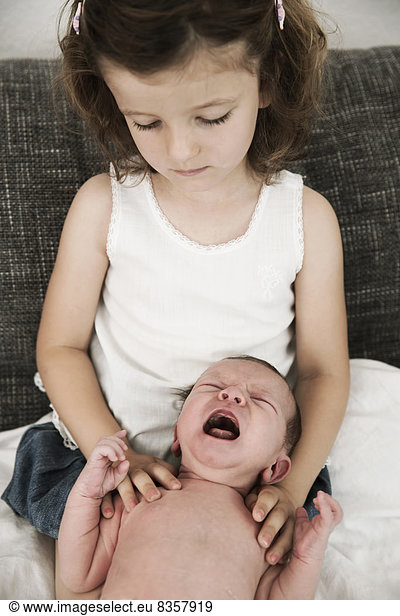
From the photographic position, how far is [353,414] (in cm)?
139

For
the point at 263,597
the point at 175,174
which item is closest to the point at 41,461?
the point at 263,597

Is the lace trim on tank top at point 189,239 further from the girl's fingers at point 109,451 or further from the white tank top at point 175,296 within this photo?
the girl's fingers at point 109,451

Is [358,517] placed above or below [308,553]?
below

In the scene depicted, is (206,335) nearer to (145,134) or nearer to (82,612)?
(145,134)

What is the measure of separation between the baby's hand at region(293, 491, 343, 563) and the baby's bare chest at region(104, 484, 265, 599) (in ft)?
0.25

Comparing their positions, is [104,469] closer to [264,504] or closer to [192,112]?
[264,504]

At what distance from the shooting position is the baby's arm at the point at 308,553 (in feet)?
3.30

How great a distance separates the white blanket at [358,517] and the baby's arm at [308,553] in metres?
0.12

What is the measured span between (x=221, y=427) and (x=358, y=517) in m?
0.33

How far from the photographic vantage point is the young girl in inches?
49.3

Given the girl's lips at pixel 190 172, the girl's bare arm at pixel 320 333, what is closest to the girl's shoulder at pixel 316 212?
the girl's bare arm at pixel 320 333

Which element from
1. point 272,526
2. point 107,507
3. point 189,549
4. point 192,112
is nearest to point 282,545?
point 272,526

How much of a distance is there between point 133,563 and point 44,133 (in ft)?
3.11

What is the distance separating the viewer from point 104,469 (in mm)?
1038
